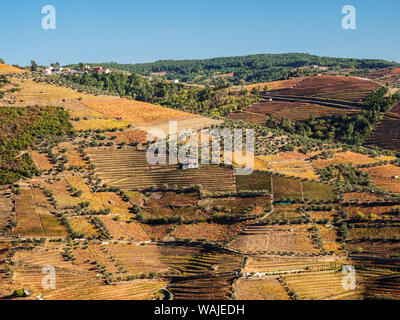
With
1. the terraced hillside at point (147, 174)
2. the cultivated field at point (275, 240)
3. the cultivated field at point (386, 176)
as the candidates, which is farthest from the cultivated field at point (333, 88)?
the cultivated field at point (275, 240)

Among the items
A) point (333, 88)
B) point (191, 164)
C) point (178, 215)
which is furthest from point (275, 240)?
point (333, 88)

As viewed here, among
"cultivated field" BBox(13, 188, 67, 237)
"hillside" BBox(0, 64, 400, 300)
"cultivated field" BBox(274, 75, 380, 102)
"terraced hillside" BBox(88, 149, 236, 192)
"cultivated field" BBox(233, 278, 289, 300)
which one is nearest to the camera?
"cultivated field" BBox(233, 278, 289, 300)

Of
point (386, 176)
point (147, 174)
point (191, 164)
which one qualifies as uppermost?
point (191, 164)

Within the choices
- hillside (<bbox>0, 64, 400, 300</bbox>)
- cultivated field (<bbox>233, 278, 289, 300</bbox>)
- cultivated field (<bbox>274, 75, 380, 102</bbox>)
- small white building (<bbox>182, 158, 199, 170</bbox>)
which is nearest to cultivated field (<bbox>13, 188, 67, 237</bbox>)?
hillside (<bbox>0, 64, 400, 300</bbox>)

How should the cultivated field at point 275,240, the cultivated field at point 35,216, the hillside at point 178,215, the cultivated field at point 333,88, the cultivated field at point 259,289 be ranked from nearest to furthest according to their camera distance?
1. the cultivated field at point 259,289
2. the hillside at point 178,215
3. the cultivated field at point 275,240
4. the cultivated field at point 35,216
5. the cultivated field at point 333,88

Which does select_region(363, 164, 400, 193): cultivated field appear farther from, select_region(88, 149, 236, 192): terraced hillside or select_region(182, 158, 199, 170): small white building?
select_region(182, 158, 199, 170): small white building

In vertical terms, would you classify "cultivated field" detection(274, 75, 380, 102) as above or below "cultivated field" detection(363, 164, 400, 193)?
above

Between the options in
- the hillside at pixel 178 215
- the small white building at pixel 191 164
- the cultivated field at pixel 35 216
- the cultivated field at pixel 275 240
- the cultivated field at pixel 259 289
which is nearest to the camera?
the cultivated field at pixel 259 289

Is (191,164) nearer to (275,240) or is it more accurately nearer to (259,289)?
(275,240)

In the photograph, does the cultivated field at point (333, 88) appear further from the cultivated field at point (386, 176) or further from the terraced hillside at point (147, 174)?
the terraced hillside at point (147, 174)

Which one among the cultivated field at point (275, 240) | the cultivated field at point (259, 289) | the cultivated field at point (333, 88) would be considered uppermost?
the cultivated field at point (333, 88)
